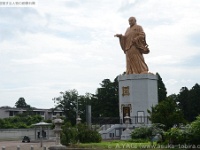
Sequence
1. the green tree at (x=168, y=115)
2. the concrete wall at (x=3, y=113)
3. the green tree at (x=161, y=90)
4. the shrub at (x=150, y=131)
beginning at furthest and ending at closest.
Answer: the concrete wall at (x=3, y=113) < the green tree at (x=161, y=90) < the green tree at (x=168, y=115) < the shrub at (x=150, y=131)

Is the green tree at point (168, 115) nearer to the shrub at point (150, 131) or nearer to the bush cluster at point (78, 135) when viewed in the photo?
the shrub at point (150, 131)

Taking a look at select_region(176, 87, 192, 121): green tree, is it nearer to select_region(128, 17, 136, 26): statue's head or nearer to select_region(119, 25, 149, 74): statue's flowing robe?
select_region(119, 25, 149, 74): statue's flowing robe

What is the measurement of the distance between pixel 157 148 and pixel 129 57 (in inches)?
792

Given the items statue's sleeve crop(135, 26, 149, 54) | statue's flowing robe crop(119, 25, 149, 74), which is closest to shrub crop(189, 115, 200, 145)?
statue's flowing robe crop(119, 25, 149, 74)

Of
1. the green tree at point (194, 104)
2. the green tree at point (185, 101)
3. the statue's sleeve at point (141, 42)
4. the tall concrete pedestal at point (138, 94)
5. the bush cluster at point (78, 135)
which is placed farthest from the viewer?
the green tree at point (185, 101)

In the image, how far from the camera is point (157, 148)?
18688 millimetres

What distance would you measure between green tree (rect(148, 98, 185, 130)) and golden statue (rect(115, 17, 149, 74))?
1547cm

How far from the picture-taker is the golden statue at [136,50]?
37.6 meters

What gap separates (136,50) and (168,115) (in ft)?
55.6

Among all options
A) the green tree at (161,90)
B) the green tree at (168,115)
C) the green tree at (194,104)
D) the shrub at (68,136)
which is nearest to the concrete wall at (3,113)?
the green tree at (161,90)

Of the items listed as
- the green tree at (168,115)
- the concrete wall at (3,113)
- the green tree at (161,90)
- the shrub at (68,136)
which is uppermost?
the green tree at (161,90)

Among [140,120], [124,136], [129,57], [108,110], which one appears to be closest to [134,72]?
[129,57]

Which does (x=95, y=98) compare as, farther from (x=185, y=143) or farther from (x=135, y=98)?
(x=185, y=143)

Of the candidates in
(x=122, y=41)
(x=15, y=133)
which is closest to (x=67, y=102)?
(x=15, y=133)
